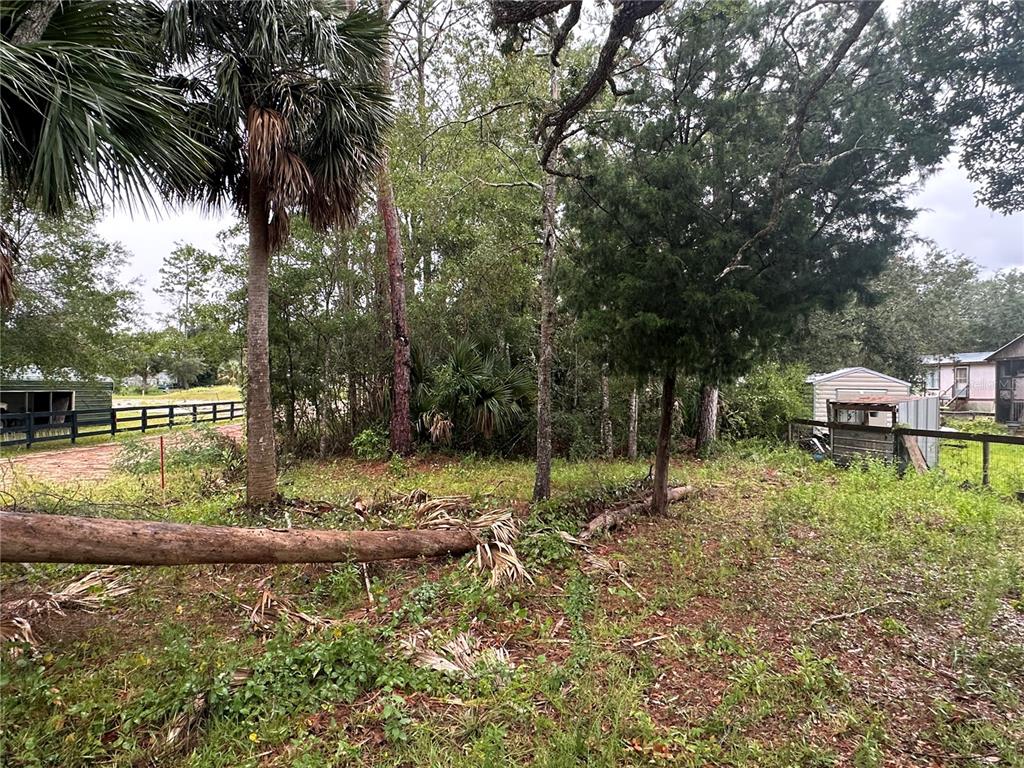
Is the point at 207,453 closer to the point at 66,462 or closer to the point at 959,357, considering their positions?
the point at 66,462

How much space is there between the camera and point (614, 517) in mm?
4859

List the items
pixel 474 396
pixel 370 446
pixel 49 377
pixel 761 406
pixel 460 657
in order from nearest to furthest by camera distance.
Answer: pixel 460 657
pixel 474 396
pixel 370 446
pixel 761 406
pixel 49 377

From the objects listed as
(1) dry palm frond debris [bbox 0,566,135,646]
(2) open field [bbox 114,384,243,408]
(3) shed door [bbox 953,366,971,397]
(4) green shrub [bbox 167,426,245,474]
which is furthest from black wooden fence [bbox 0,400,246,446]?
(3) shed door [bbox 953,366,971,397]

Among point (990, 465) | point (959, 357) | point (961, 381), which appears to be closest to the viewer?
point (990, 465)

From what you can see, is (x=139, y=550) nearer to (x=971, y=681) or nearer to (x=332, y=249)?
(x=971, y=681)

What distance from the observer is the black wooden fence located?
10.4 meters

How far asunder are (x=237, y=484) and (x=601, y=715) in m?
6.19

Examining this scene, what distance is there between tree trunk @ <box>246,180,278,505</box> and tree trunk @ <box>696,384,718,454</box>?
8.07m

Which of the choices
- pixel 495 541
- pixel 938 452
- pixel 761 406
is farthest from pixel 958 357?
pixel 495 541

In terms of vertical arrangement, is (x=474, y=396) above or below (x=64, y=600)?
above

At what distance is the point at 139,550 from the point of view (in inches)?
104

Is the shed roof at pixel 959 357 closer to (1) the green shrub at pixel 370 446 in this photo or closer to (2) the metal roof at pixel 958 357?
(2) the metal roof at pixel 958 357

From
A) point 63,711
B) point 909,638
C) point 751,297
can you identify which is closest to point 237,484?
point 63,711

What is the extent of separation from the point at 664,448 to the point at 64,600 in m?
5.19
